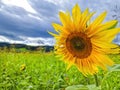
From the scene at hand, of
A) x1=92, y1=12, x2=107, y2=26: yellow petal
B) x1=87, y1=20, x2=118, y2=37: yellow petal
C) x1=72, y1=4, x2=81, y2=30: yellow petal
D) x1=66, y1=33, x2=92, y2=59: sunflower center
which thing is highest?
x1=72, y1=4, x2=81, y2=30: yellow petal

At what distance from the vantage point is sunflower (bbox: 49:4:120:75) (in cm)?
132

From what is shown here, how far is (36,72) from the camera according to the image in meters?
4.55

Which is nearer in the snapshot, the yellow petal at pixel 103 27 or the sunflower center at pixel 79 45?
the yellow petal at pixel 103 27

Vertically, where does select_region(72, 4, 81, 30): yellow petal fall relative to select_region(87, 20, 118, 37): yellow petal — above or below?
above

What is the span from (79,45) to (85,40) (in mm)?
33

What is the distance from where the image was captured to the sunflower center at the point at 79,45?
1.42 metres

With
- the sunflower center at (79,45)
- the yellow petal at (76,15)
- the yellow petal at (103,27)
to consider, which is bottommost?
the sunflower center at (79,45)

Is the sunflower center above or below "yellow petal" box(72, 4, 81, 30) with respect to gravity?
below

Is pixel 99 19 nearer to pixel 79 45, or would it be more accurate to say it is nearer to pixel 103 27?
pixel 103 27

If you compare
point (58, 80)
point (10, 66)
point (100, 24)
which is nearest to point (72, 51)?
point (100, 24)

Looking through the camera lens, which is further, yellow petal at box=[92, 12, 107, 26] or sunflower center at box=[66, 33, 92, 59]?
sunflower center at box=[66, 33, 92, 59]

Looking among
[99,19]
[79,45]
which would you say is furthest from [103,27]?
[79,45]

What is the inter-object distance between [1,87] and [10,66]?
4.30ft

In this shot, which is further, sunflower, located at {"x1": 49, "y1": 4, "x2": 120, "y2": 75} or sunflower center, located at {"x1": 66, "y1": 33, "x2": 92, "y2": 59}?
sunflower center, located at {"x1": 66, "y1": 33, "x2": 92, "y2": 59}
